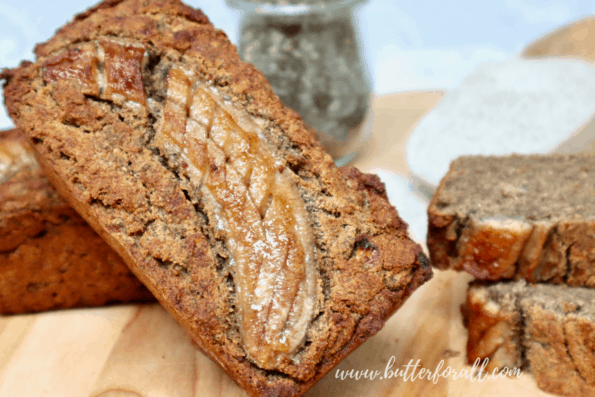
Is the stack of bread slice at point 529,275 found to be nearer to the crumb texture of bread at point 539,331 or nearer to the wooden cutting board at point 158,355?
the crumb texture of bread at point 539,331

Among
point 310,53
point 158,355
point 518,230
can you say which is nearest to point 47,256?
point 158,355

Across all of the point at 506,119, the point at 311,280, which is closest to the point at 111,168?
the point at 311,280

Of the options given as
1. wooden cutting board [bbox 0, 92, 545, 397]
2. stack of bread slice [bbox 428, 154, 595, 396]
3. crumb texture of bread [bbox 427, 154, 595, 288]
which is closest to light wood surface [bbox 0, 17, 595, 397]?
wooden cutting board [bbox 0, 92, 545, 397]

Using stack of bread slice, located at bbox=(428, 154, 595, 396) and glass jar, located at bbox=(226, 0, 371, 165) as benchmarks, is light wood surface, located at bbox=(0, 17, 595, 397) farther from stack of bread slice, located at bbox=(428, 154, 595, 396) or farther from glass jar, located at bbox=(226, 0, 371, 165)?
glass jar, located at bbox=(226, 0, 371, 165)

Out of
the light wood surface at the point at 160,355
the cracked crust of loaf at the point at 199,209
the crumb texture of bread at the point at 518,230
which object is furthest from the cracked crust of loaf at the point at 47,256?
the crumb texture of bread at the point at 518,230

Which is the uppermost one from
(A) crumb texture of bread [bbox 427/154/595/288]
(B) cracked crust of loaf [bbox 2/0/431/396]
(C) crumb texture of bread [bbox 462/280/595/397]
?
(B) cracked crust of loaf [bbox 2/0/431/396]
